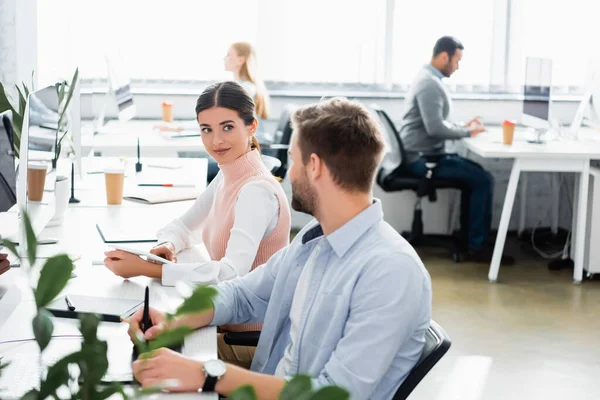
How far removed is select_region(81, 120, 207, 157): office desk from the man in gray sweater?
4.56 ft

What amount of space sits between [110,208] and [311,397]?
2.67m

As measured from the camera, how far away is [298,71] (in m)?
6.15

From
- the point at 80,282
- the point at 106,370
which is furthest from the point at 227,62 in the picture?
the point at 106,370

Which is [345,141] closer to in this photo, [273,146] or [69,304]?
[69,304]

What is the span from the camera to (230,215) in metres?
2.50

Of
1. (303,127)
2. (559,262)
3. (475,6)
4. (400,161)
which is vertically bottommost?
(559,262)

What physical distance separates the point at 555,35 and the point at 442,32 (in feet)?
2.65

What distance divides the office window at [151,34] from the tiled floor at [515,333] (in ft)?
6.88

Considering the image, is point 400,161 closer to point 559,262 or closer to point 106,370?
point 559,262

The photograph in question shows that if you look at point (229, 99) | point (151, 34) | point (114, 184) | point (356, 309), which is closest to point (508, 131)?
point (151, 34)

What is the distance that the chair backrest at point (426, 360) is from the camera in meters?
1.68

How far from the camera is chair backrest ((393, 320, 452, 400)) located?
168cm

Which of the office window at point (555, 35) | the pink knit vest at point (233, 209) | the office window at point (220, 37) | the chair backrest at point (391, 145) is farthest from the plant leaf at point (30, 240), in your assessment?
the office window at point (555, 35)

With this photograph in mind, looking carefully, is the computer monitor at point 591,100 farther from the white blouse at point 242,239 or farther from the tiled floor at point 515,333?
the white blouse at point 242,239
